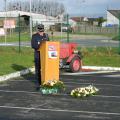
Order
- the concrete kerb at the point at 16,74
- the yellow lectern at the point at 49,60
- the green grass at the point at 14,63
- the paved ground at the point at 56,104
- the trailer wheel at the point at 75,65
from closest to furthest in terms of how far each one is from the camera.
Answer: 1. the paved ground at the point at 56,104
2. the yellow lectern at the point at 49,60
3. the concrete kerb at the point at 16,74
4. the green grass at the point at 14,63
5. the trailer wheel at the point at 75,65

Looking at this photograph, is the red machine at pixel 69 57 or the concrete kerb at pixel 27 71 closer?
the concrete kerb at pixel 27 71

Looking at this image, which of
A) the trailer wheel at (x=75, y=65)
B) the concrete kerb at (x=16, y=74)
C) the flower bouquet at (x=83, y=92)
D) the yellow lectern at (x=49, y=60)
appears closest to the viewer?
the flower bouquet at (x=83, y=92)

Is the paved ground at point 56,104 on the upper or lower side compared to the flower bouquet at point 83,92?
lower

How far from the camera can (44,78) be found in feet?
44.8

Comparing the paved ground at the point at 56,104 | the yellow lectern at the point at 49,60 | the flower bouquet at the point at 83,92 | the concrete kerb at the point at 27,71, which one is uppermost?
the yellow lectern at the point at 49,60

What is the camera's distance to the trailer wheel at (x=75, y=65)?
19013 millimetres

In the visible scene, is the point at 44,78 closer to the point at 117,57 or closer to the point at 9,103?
the point at 9,103

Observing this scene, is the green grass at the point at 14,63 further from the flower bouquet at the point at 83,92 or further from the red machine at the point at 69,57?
the flower bouquet at the point at 83,92

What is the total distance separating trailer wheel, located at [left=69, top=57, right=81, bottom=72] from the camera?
1901 centimetres

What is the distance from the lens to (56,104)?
445 inches

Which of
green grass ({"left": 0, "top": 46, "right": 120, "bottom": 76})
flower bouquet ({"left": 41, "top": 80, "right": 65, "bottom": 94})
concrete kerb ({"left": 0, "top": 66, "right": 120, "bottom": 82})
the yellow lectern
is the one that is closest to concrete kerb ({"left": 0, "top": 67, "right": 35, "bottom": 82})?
concrete kerb ({"left": 0, "top": 66, "right": 120, "bottom": 82})

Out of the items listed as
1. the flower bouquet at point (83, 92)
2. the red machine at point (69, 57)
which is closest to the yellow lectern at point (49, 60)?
the flower bouquet at point (83, 92)

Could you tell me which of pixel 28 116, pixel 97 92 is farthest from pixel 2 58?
pixel 28 116

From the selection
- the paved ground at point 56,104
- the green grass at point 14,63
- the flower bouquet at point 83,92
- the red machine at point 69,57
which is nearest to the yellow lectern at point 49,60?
the paved ground at point 56,104
